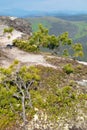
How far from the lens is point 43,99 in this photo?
2530 inches

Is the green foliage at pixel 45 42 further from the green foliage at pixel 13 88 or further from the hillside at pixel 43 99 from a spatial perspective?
the green foliage at pixel 13 88

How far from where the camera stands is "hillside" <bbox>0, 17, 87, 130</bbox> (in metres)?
58.4

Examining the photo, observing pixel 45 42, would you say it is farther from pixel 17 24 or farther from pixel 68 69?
pixel 17 24

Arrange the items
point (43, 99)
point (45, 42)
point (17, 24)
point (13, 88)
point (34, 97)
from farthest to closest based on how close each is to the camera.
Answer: point (17, 24), point (45, 42), point (43, 99), point (34, 97), point (13, 88)

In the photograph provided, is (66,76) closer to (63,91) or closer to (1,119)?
(63,91)

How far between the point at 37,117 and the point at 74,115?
6304 mm

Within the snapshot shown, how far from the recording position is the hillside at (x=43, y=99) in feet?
192

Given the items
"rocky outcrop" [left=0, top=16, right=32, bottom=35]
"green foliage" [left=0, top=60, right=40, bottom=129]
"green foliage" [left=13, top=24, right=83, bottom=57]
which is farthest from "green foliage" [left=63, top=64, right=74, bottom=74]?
"rocky outcrop" [left=0, top=16, right=32, bottom=35]

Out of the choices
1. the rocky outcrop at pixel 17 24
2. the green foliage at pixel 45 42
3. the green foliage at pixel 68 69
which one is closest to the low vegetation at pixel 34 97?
the green foliage at pixel 68 69

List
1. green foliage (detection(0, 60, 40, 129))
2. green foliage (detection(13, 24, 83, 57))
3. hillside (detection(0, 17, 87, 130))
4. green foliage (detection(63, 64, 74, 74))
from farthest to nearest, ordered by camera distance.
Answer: green foliage (detection(13, 24, 83, 57)), green foliage (detection(63, 64, 74, 74)), hillside (detection(0, 17, 87, 130)), green foliage (detection(0, 60, 40, 129))

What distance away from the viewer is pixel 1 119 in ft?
192

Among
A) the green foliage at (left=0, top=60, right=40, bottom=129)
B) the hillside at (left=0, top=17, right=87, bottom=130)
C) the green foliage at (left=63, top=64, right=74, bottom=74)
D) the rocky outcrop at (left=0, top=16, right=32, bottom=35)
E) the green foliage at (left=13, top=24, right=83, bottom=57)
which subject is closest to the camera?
the green foliage at (left=0, top=60, right=40, bottom=129)

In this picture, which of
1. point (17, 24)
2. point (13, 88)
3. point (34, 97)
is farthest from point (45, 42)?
point (13, 88)

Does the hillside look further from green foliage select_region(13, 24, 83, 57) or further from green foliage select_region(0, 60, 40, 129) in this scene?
green foliage select_region(13, 24, 83, 57)
